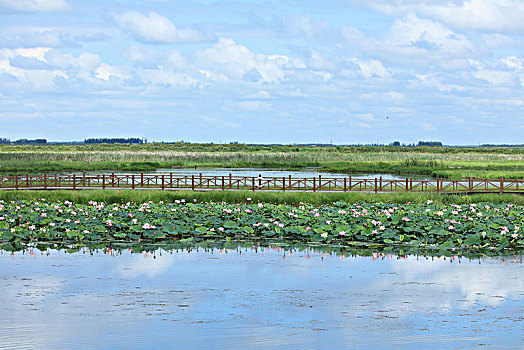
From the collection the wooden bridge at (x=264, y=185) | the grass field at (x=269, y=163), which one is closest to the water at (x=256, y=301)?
the wooden bridge at (x=264, y=185)

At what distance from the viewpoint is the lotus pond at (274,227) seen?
62.8 ft

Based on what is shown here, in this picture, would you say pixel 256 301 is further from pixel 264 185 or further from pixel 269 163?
pixel 269 163

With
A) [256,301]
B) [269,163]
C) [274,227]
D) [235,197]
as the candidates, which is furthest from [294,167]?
[256,301]

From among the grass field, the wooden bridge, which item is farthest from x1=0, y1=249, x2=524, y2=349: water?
the grass field

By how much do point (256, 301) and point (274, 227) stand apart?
8.48 meters

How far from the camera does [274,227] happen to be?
21.0 m

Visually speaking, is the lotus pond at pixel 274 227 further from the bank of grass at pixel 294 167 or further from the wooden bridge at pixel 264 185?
the bank of grass at pixel 294 167

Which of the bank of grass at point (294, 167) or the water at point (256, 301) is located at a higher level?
the bank of grass at point (294, 167)

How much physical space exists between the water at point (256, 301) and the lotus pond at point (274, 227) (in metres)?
1.97

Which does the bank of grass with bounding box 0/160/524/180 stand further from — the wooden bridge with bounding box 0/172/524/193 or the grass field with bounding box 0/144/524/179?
the wooden bridge with bounding box 0/172/524/193

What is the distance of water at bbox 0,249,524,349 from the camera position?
1025 centimetres

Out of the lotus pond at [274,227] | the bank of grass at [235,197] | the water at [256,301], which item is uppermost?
the bank of grass at [235,197]

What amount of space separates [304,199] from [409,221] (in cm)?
929

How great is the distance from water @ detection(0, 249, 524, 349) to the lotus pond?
6.46ft
